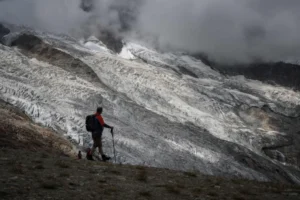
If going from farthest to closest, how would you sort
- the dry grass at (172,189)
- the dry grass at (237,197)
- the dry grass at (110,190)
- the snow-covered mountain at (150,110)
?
the snow-covered mountain at (150,110) < the dry grass at (237,197) < the dry grass at (172,189) < the dry grass at (110,190)

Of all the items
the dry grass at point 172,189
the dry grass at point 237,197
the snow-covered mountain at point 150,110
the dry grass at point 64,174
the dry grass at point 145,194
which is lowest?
the dry grass at point 145,194

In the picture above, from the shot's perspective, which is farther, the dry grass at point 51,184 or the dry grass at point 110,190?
the dry grass at point 110,190

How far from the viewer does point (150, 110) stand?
253 feet

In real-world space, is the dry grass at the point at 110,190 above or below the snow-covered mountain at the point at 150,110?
below

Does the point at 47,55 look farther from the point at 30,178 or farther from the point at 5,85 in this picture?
the point at 30,178

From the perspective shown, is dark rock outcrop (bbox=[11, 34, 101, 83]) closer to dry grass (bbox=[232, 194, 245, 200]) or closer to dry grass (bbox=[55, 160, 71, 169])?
dry grass (bbox=[55, 160, 71, 169])

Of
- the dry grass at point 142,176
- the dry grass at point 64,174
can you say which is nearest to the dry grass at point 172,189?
the dry grass at point 142,176

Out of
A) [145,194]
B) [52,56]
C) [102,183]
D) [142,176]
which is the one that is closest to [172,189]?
[145,194]

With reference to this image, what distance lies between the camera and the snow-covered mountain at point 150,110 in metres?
57.9

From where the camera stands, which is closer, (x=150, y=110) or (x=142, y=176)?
(x=142, y=176)

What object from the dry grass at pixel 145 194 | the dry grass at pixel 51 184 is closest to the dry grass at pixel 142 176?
the dry grass at pixel 145 194

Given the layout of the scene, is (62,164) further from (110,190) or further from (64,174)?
(110,190)

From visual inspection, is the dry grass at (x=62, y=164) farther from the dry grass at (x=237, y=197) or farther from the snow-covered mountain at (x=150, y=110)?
the snow-covered mountain at (x=150, y=110)

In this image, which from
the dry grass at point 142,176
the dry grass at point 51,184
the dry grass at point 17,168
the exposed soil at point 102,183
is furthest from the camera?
the dry grass at point 142,176
